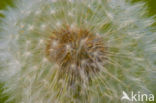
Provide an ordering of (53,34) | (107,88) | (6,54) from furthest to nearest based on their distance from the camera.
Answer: (6,54), (53,34), (107,88)

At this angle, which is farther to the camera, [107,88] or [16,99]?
[16,99]

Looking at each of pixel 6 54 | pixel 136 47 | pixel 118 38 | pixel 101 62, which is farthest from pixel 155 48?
pixel 6 54

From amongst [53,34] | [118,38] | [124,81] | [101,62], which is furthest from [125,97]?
[53,34]

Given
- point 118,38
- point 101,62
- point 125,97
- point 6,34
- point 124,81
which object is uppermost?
point 6,34

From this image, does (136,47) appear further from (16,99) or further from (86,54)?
(16,99)

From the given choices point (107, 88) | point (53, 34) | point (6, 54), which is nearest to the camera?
point (107, 88)

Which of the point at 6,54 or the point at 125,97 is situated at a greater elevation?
the point at 6,54
